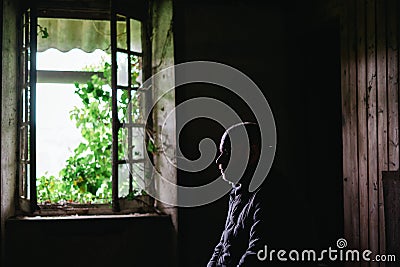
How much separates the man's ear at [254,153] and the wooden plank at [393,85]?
0.88 metres

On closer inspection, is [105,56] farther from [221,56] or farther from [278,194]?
[278,194]

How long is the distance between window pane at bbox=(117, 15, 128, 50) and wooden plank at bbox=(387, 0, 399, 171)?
76.0 inches

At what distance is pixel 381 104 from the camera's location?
3.29 meters

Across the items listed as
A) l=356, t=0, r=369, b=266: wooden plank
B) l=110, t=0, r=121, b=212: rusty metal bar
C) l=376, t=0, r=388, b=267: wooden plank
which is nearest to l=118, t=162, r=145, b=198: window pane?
l=110, t=0, r=121, b=212: rusty metal bar

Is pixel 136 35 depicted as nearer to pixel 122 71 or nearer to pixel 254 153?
pixel 122 71

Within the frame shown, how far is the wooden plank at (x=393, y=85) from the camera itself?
314 cm

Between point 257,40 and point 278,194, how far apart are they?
1.92 m

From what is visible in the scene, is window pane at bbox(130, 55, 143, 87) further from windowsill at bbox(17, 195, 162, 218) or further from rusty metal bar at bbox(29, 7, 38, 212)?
windowsill at bbox(17, 195, 162, 218)

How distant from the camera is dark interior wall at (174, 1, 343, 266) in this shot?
4.06 meters

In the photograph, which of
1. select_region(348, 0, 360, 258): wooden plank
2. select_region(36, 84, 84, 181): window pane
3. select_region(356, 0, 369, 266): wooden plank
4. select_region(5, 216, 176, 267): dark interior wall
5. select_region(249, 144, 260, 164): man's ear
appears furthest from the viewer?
select_region(36, 84, 84, 181): window pane

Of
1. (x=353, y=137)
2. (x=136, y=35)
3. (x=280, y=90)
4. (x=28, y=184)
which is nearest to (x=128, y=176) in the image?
(x=28, y=184)

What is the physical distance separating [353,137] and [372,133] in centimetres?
24

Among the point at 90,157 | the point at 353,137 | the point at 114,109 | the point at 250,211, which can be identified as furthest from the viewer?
the point at 90,157

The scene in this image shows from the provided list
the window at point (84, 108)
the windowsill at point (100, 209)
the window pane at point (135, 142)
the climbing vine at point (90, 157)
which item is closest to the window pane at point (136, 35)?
the window at point (84, 108)
